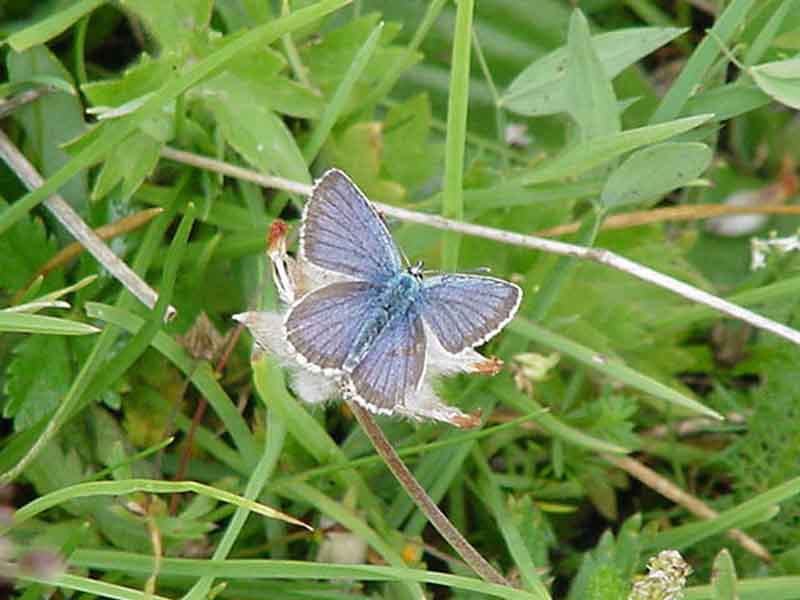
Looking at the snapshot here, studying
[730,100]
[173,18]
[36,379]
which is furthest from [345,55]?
[36,379]

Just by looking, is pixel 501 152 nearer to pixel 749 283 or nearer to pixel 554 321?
pixel 554 321

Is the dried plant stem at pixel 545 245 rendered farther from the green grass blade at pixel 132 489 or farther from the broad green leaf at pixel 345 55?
the green grass blade at pixel 132 489

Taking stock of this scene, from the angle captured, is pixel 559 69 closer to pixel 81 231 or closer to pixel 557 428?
pixel 557 428

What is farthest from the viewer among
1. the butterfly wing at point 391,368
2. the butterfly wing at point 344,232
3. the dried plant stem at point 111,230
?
the dried plant stem at point 111,230

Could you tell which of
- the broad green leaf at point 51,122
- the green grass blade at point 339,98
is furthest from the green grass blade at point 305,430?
the broad green leaf at point 51,122

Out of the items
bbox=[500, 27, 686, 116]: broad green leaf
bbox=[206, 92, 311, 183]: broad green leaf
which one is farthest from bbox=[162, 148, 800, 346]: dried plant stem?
bbox=[500, 27, 686, 116]: broad green leaf

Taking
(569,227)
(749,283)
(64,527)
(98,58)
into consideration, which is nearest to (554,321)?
(569,227)
